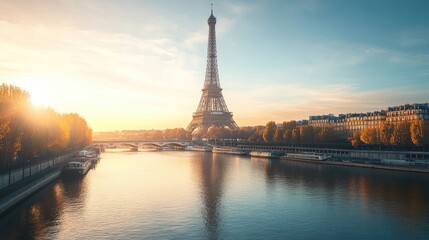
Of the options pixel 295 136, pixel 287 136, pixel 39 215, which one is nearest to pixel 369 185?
pixel 39 215

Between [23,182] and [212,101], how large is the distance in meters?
100

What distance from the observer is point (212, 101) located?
133 m

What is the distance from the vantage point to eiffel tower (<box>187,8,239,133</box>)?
12812 cm

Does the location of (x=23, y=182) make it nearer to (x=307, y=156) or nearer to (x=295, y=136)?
(x=307, y=156)

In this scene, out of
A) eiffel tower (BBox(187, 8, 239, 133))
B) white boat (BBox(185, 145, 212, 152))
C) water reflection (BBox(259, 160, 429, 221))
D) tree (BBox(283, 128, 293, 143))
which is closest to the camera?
water reflection (BBox(259, 160, 429, 221))

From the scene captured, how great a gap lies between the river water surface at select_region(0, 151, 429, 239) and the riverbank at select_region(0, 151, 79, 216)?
0.80 m

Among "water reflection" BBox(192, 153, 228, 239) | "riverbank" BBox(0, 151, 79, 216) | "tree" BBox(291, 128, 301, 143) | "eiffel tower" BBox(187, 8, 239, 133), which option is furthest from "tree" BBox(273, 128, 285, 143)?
"riverbank" BBox(0, 151, 79, 216)

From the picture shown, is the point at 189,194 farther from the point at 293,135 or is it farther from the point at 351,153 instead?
the point at 293,135

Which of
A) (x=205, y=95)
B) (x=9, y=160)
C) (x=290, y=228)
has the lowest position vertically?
(x=290, y=228)

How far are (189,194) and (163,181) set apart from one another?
9.85 metres

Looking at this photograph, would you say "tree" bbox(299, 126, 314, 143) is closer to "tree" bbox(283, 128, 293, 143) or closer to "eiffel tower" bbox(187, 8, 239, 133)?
"tree" bbox(283, 128, 293, 143)

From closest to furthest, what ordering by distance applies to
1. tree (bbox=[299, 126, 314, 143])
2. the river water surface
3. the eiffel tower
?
the river water surface < tree (bbox=[299, 126, 314, 143]) < the eiffel tower

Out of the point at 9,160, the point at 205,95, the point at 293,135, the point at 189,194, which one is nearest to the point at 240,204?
the point at 189,194

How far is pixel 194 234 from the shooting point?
24094 millimetres
